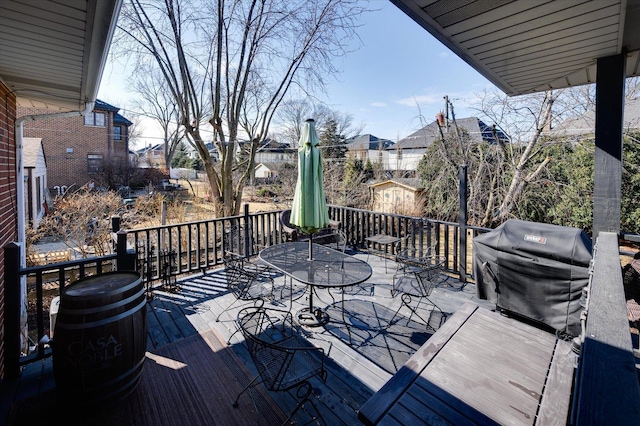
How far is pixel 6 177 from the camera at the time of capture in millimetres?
3564

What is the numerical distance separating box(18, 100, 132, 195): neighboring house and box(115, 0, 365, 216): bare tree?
41.8 feet

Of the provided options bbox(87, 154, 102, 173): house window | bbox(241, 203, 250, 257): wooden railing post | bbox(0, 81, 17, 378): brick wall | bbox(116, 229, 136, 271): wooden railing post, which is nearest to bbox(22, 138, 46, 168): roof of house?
bbox(0, 81, 17, 378): brick wall

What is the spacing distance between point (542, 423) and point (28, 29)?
11.4ft

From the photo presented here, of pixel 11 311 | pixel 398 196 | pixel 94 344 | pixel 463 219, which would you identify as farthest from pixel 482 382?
pixel 398 196

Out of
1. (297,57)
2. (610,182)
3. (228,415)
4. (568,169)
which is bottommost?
(228,415)

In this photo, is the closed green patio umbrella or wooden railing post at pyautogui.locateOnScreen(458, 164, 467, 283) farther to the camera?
wooden railing post at pyautogui.locateOnScreen(458, 164, 467, 283)

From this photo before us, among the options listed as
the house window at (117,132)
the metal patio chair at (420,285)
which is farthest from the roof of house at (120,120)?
the metal patio chair at (420,285)

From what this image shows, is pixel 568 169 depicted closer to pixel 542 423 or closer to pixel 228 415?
pixel 542 423

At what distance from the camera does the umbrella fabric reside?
3.24 metres

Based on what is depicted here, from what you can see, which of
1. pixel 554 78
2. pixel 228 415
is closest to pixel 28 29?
pixel 228 415

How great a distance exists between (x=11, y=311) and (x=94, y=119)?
76.0 ft

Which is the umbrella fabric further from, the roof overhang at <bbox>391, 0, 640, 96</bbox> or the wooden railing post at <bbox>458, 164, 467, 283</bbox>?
the wooden railing post at <bbox>458, 164, 467, 283</bbox>

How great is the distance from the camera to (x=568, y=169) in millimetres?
8258

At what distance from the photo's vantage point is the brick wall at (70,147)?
18562 millimetres
